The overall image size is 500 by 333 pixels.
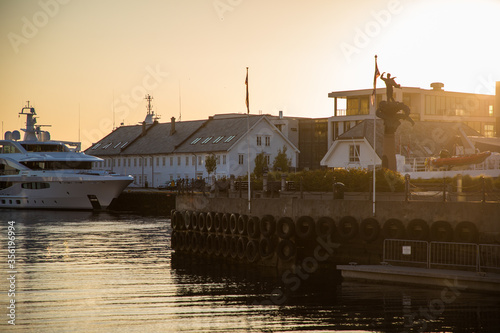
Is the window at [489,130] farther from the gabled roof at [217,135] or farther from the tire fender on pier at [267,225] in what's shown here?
the tire fender on pier at [267,225]

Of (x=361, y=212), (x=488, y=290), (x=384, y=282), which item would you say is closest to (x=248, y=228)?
(x=361, y=212)

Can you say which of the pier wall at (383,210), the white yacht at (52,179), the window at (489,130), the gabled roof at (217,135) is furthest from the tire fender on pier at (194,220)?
the window at (489,130)

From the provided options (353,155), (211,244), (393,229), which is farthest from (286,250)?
(353,155)

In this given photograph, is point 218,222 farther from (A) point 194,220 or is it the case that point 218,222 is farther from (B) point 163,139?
(B) point 163,139

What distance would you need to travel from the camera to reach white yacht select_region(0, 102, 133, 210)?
280ft

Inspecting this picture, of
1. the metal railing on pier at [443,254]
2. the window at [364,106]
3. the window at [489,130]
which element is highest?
the window at [364,106]

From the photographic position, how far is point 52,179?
85438 mm

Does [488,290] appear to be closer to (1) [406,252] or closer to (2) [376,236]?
(1) [406,252]

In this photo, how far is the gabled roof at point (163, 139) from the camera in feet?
355

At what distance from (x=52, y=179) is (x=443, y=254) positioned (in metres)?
65.5

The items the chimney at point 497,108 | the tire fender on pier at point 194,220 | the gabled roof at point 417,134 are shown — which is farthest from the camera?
the chimney at point 497,108

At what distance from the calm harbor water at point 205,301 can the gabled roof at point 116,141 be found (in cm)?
8354

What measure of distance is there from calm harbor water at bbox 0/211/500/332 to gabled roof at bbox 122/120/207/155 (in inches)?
2813

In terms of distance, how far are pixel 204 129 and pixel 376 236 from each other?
80540 millimetres
